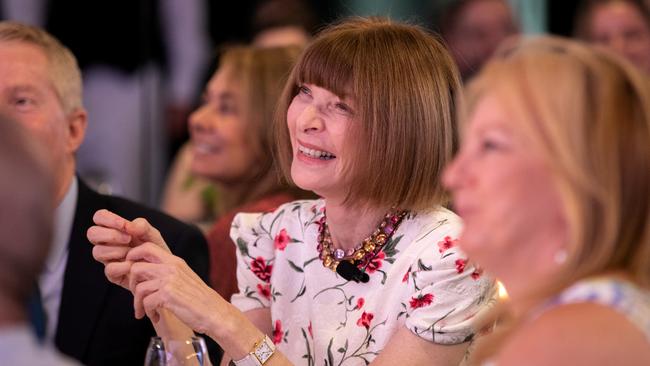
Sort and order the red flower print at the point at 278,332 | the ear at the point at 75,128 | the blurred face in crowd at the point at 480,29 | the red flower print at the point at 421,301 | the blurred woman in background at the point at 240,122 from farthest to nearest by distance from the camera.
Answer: the blurred face in crowd at the point at 480,29 → the blurred woman in background at the point at 240,122 → the ear at the point at 75,128 → the red flower print at the point at 278,332 → the red flower print at the point at 421,301

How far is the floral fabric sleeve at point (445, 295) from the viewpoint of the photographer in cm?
216

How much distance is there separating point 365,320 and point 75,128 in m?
1.03

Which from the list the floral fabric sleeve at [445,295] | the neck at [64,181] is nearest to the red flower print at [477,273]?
the floral fabric sleeve at [445,295]

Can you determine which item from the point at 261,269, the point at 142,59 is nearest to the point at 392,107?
the point at 261,269

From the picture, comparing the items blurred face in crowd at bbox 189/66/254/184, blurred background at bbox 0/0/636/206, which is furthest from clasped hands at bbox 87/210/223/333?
blurred background at bbox 0/0/636/206

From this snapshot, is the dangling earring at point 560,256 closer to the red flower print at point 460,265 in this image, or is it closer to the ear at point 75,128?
the red flower print at point 460,265

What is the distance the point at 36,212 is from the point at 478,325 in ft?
3.80

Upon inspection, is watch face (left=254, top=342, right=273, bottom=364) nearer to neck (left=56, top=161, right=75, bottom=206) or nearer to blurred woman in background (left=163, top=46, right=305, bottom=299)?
neck (left=56, top=161, right=75, bottom=206)

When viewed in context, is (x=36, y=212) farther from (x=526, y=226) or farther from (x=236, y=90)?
(x=236, y=90)

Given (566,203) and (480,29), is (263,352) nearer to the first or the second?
(566,203)

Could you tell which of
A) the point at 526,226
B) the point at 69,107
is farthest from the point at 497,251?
the point at 69,107

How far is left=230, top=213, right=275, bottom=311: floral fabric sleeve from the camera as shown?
8.25 ft

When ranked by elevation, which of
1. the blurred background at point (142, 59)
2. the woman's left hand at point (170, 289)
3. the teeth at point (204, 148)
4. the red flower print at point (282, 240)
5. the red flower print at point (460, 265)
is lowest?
the blurred background at point (142, 59)

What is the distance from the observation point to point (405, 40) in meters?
2.32
